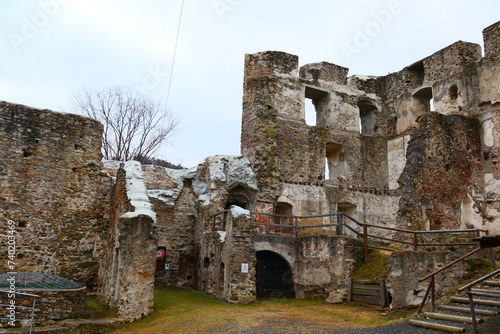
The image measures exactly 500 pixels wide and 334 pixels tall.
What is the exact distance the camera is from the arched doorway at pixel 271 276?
15.4 meters

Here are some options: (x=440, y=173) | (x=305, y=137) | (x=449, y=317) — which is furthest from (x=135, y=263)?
(x=305, y=137)

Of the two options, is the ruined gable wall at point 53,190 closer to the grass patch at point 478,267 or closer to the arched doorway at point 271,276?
the arched doorway at point 271,276

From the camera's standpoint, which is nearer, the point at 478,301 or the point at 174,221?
the point at 478,301

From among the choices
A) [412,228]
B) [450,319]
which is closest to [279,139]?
[412,228]

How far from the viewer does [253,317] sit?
33.2 feet

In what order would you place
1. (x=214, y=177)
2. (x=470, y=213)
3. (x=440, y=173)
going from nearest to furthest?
→ 1. (x=440, y=173)
2. (x=470, y=213)
3. (x=214, y=177)

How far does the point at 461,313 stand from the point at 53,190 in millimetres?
10705

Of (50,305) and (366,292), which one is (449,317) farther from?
(50,305)

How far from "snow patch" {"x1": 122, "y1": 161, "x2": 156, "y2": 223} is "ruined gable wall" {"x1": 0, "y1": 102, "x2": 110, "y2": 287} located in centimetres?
118

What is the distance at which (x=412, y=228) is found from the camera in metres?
12.8

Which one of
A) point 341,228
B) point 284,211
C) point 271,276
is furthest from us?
point 284,211

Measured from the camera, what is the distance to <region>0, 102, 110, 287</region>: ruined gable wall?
12.0 meters

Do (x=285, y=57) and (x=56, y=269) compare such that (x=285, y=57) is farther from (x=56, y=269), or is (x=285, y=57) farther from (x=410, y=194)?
(x=56, y=269)

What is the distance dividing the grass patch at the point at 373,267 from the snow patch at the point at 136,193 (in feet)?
21.5
